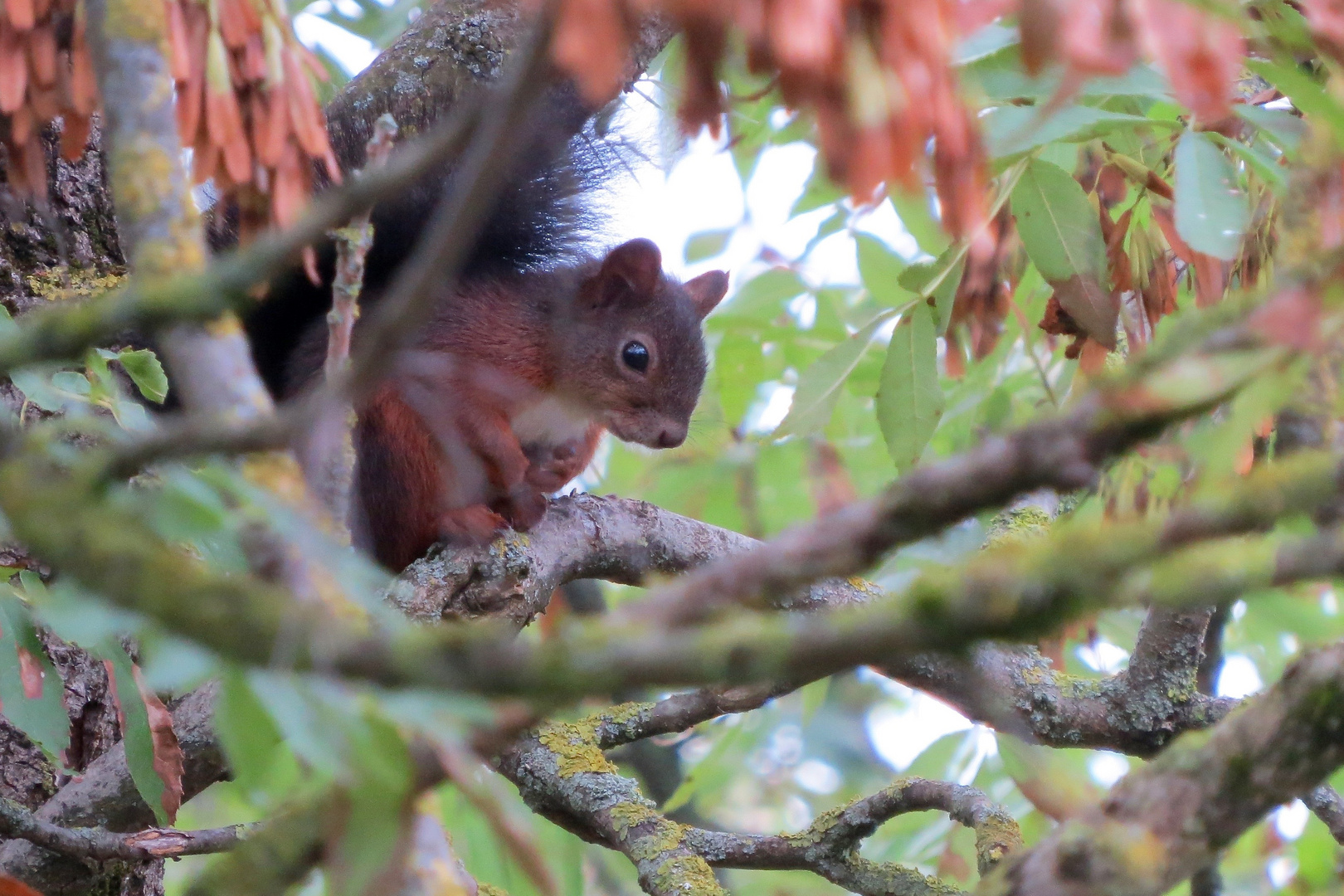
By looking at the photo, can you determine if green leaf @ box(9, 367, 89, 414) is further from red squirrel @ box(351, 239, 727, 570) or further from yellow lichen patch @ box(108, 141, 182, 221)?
red squirrel @ box(351, 239, 727, 570)

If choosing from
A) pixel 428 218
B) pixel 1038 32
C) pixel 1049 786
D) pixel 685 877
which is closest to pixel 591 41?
pixel 1038 32

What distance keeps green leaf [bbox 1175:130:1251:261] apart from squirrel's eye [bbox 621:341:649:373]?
1644mm

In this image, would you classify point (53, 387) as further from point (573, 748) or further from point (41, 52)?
point (573, 748)

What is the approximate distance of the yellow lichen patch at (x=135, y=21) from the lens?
2.79ft

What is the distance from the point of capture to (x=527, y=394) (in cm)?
243

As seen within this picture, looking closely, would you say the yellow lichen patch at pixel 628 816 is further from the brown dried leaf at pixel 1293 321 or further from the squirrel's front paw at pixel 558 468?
the brown dried leaf at pixel 1293 321

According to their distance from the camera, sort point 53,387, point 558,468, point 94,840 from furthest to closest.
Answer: point 558,468 < point 94,840 < point 53,387

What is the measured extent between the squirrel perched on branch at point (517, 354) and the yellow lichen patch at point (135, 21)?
86 cm

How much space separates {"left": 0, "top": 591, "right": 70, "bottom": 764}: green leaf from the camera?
1.15 meters

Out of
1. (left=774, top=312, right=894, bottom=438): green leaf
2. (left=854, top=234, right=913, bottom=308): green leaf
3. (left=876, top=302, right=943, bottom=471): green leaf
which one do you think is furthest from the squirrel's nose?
(left=876, top=302, right=943, bottom=471): green leaf

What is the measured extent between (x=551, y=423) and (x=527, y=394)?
0.20m

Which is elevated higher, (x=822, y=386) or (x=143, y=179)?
(x=143, y=179)

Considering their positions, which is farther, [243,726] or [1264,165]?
[1264,165]

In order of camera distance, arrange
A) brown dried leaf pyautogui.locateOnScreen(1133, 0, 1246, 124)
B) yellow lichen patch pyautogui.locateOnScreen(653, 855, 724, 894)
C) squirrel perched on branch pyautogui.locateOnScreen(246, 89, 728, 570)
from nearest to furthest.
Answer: brown dried leaf pyautogui.locateOnScreen(1133, 0, 1246, 124) < yellow lichen patch pyautogui.locateOnScreen(653, 855, 724, 894) < squirrel perched on branch pyautogui.locateOnScreen(246, 89, 728, 570)
